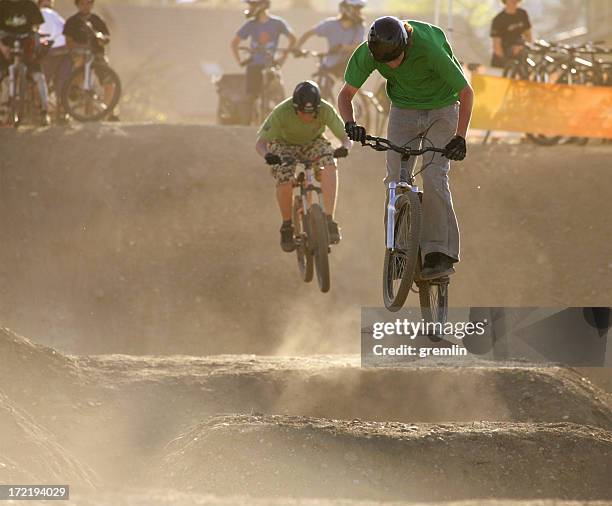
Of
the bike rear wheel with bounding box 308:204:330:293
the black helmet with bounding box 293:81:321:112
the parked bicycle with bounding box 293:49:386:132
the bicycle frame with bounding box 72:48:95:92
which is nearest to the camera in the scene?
the black helmet with bounding box 293:81:321:112

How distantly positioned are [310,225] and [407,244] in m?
2.30

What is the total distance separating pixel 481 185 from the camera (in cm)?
1811

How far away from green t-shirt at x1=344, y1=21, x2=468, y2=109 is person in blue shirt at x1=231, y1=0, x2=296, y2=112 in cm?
939

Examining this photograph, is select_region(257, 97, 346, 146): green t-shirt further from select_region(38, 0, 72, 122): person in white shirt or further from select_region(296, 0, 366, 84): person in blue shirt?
select_region(296, 0, 366, 84): person in blue shirt

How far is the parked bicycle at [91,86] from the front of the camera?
18203 mm

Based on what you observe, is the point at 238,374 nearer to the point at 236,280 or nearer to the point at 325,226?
the point at 325,226

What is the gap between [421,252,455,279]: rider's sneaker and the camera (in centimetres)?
976

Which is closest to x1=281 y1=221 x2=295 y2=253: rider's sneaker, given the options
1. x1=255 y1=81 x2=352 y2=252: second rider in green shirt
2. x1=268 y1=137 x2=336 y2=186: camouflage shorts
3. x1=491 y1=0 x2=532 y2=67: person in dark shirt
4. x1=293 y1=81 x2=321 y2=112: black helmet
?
x1=255 y1=81 x2=352 y2=252: second rider in green shirt

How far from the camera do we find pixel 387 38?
9211mm

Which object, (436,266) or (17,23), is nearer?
(436,266)

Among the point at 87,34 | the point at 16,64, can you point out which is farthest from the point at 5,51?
the point at 87,34

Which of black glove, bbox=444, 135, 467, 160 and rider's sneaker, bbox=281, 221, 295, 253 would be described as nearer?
black glove, bbox=444, 135, 467, 160

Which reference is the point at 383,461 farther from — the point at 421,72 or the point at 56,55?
the point at 56,55

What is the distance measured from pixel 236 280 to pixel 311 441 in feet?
25.0
